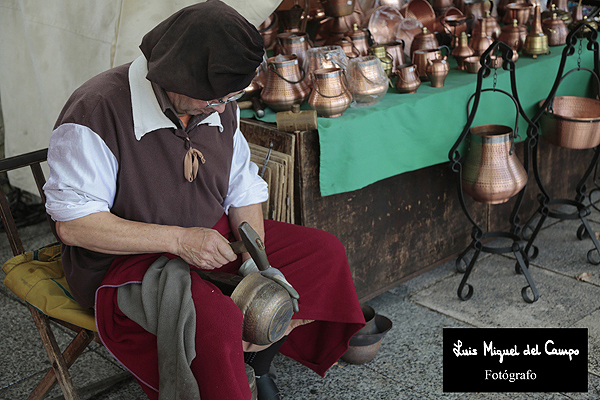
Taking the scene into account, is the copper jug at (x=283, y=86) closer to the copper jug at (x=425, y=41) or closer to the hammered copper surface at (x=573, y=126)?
the copper jug at (x=425, y=41)

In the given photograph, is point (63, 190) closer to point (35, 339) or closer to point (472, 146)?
point (35, 339)

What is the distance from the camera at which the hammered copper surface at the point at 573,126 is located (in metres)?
3.16

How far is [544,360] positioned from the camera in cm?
247

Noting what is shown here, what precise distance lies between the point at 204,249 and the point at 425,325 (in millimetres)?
1454

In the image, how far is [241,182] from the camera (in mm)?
2193

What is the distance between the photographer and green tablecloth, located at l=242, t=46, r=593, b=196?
8.78 feet

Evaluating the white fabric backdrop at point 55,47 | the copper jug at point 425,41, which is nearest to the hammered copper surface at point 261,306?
the white fabric backdrop at point 55,47

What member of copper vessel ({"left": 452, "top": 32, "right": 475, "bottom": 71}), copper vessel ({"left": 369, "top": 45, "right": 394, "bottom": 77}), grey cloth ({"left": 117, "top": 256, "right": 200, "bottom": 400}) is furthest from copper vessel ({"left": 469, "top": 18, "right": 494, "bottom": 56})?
grey cloth ({"left": 117, "top": 256, "right": 200, "bottom": 400})

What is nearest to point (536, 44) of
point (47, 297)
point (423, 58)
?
point (423, 58)

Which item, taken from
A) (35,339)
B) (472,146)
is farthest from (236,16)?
(35,339)

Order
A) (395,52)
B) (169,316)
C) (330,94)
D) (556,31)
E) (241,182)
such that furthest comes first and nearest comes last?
(556,31) → (395,52) → (330,94) → (241,182) → (169,316)

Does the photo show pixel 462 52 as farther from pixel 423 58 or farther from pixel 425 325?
pixel 425 325

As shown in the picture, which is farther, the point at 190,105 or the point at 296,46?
the point at 296,46

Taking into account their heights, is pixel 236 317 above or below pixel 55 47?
below
